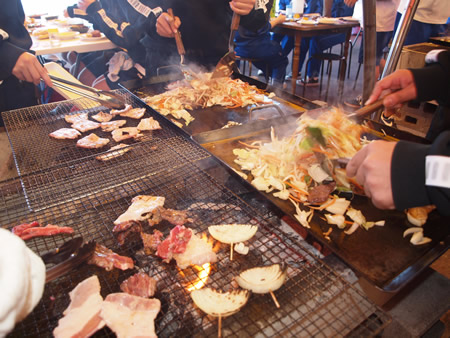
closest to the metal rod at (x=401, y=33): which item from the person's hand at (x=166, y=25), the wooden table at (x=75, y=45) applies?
the person's hand at (x=166, y=25)

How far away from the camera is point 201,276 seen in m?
1.87

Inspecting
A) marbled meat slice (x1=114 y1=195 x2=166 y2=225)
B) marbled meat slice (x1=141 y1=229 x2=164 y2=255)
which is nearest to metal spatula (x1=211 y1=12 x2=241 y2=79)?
marbled meat slice (x1=114 y1=195 x2=166 y2=225)

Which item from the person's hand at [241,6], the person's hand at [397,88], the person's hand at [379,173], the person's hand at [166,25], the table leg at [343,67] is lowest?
the table leg at [343,67]

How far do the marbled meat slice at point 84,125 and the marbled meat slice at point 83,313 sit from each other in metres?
2.24

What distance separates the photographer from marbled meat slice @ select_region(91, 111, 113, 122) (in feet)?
12.5

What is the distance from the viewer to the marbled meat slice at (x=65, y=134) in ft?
10.8

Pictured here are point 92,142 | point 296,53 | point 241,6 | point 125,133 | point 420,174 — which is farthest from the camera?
point 296,53

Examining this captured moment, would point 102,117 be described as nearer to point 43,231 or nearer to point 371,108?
point 43,231

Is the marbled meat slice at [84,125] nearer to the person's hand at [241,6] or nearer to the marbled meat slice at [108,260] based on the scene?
the marbled meat slice at [108,260]

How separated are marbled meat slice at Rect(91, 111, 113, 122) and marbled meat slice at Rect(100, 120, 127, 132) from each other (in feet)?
0.42

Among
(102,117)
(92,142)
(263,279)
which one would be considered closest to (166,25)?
(102,117)

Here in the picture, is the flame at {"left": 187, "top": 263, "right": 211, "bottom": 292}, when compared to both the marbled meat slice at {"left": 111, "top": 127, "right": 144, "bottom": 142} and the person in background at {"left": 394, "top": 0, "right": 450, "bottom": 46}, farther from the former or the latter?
the person in background at {"left": 394, "top": 0, "right": 450, "bottom": 46}

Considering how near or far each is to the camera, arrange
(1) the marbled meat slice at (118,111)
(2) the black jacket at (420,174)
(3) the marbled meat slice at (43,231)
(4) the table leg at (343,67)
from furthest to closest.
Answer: (4) the table leg at (343,67), (1) the marbled meat slice at (118,111), (3) the marbled meat slice at (43,231), (2) the black jacket at (420,174)

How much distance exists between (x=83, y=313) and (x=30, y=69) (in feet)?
10.7
